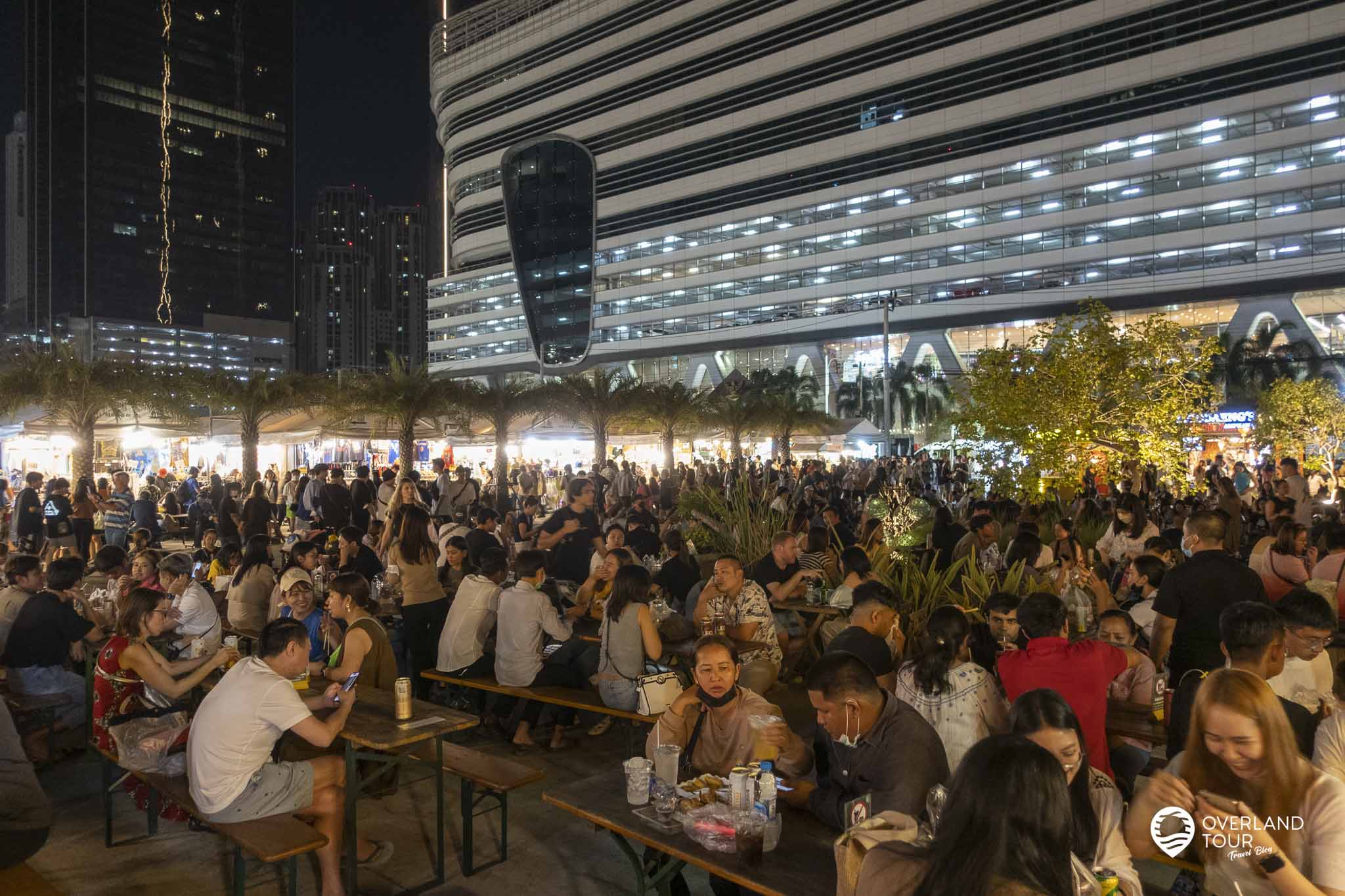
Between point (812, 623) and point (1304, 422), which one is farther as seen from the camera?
point (1304, 422)

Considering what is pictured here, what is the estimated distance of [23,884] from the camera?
11.0 ft

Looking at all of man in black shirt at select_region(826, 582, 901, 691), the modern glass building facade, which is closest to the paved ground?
man in black shirt at select_region(826, 582, 901, 691)

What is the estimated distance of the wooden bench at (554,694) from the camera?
5332mm

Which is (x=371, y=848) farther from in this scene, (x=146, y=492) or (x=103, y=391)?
(x=103, y=391)

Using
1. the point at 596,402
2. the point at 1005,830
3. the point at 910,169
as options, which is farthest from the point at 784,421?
the point at 910,169

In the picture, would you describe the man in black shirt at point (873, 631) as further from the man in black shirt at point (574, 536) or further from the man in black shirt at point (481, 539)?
the man in black shirt at point (481, 539)

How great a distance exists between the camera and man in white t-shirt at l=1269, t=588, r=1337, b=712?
3.89 metres

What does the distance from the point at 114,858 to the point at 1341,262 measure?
5605 cm

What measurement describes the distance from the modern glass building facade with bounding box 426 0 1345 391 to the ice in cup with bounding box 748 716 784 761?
4787cm

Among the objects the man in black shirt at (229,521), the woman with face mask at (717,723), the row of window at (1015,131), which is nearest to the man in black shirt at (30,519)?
the man in black shirt at (229,521)

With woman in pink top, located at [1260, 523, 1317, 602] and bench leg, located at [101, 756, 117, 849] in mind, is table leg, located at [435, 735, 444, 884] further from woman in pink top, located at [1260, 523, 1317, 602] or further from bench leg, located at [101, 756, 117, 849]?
woman in pink top, located at [1260, 523, 1317, 602]

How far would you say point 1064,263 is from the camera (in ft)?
170

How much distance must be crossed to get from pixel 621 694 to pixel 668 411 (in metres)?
22.2

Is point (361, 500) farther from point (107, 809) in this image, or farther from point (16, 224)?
point (16, 224)
